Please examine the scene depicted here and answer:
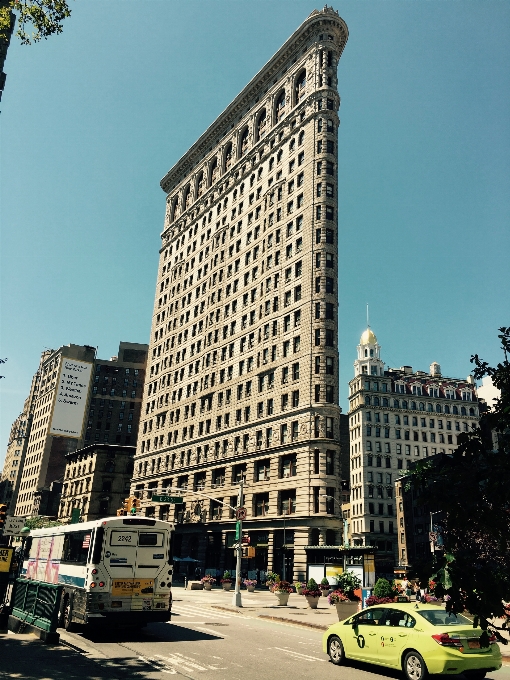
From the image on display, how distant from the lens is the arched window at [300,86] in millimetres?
68094

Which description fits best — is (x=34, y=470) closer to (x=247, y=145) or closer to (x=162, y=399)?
(x=162, y=399)

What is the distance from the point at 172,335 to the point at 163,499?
41960 millimetres

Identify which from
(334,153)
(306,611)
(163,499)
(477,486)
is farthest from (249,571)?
(477,486)

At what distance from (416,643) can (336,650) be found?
9.62 ft

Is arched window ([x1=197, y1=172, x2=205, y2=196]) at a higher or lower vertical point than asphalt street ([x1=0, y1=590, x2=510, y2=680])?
higher

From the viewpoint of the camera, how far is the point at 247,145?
253 ft

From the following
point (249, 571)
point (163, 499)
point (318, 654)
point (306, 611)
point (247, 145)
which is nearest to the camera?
point (318, 654)

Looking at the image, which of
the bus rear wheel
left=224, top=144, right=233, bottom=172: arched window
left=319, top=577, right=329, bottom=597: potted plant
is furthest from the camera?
left=224, top=144, right=233, bottom=172: arched window

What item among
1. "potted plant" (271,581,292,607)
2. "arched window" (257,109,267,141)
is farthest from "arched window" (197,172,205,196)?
"potted plant" (271,581,292,607)

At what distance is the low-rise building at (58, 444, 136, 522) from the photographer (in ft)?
301

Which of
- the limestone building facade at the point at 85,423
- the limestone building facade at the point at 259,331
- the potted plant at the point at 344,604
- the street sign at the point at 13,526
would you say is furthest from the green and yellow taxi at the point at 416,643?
the limestone building facade at the point at 85,423

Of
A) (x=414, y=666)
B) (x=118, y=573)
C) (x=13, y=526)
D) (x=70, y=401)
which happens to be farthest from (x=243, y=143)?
(x=414, y=666)

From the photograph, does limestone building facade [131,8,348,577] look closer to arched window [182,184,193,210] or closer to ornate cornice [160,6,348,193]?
ornate cornice [160,6,348,193]

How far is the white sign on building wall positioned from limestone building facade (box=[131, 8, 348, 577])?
1093 centimetres
